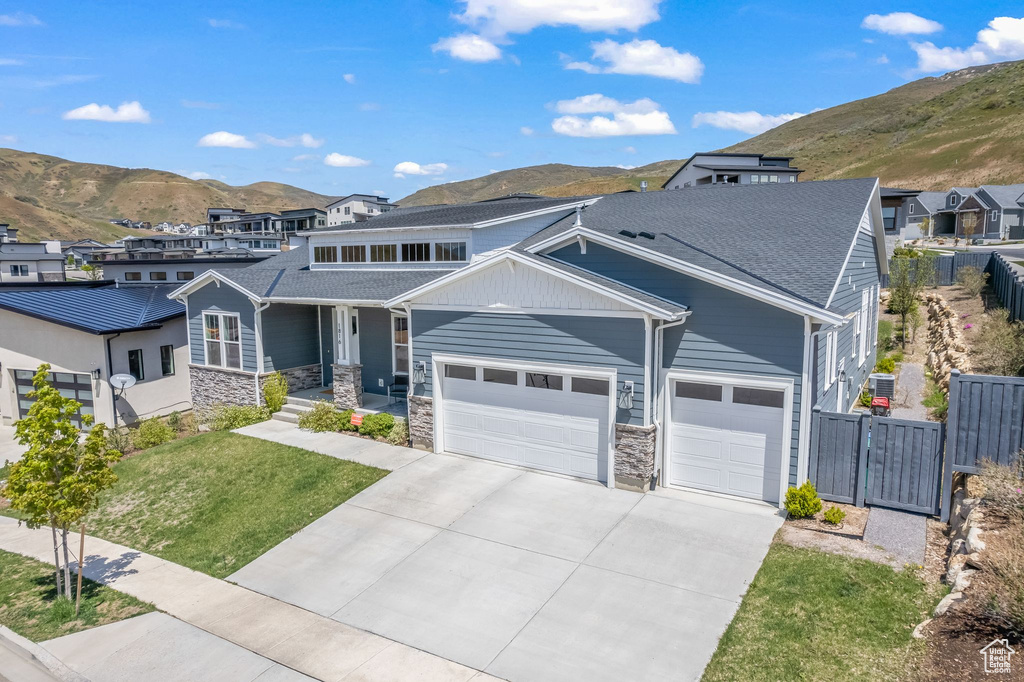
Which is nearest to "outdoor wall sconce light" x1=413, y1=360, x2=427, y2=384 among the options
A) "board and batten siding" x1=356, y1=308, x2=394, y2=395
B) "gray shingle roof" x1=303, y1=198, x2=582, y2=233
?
"board and batten siding" x1=356, y1=308, x2=394, y2=395

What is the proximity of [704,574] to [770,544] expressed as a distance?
1.39 meters

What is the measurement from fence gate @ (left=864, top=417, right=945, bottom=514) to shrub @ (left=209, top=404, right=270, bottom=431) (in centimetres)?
1440

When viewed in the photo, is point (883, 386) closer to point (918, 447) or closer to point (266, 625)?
point (918, 447)

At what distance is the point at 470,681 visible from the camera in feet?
22.7

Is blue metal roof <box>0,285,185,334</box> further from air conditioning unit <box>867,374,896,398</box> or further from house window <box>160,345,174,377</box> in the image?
air conditioning unit <box>867,374,896,398</box>

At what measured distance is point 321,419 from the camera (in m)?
16.0

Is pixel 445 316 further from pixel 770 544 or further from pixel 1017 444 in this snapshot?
pixel 1017 444

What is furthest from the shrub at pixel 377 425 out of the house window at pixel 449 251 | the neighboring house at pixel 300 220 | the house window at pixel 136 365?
the neighboring house at pixel 300 220

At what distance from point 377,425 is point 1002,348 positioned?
1323cm

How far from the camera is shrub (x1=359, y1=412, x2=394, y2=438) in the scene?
15.1 m

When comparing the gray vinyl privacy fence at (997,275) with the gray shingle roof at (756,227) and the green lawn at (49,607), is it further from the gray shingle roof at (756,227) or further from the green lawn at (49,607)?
the green lawn at (49,607)

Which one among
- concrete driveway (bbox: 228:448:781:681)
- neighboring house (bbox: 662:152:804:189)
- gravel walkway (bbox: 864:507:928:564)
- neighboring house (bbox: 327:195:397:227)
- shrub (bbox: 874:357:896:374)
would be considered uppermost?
neighboring house (bbox: 327:195:397:227)

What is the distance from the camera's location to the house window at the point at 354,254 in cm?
1948

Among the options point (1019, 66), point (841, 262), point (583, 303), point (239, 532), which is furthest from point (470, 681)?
point (1019, 66)
